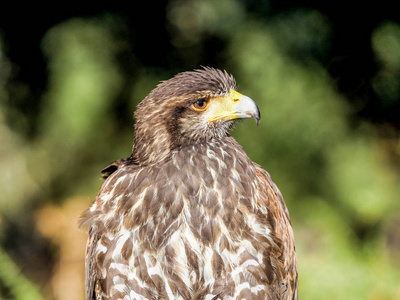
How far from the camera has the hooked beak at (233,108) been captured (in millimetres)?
2736

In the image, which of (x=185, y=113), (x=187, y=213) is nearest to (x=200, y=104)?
(x=185, y=113)

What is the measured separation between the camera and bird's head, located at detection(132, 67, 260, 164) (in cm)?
267

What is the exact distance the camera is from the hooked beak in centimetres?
274

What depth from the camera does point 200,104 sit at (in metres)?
2.72

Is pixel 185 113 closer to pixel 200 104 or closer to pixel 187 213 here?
pixel 200 104

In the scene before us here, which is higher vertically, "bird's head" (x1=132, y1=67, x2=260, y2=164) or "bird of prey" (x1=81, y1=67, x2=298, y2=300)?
"bird's head" (x1=132, y1=67, x2=260, y2=164)

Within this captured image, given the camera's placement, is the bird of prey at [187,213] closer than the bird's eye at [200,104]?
Yes

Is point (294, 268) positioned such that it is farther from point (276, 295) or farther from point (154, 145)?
point (154, 145)

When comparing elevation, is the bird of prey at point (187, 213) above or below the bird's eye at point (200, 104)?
below

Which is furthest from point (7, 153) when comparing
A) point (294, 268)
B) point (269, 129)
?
point (294, 268)

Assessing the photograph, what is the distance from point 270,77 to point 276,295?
266 centimetres

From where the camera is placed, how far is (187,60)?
5199mm

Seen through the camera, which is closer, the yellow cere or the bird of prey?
the bird of prey

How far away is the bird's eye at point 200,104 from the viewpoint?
8.84 ft
